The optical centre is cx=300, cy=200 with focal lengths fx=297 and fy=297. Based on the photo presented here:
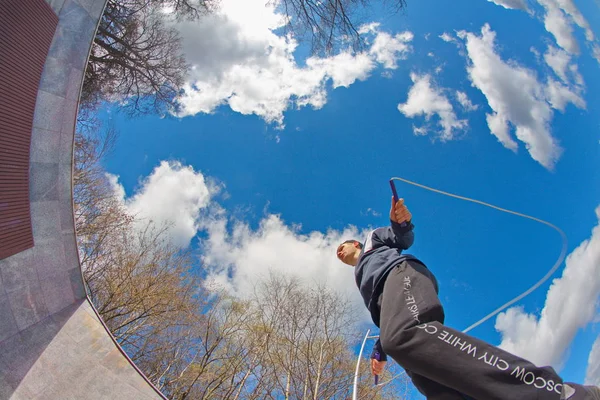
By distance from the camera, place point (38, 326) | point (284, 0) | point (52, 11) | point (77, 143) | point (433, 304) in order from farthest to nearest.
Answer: point (77, 143), point (284, 0), point (52, 11), point (38, 326), point (433, 304)

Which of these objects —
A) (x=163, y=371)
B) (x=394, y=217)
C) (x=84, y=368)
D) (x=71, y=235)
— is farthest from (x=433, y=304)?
(x=163, y=371)

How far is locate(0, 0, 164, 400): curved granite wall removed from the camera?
629 cm

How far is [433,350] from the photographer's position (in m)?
2.45

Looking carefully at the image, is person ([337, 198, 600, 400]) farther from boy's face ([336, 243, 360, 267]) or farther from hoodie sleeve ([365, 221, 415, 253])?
boy's face ([336, 243, 360, 267])

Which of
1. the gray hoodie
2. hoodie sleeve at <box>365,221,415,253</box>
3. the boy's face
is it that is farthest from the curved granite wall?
hoodie sleeve at <box>365,221,415,253</box>

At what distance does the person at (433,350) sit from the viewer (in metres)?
2.25

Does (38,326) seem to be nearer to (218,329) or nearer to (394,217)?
(394,217)

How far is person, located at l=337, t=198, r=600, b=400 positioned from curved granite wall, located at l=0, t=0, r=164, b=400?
23.7 feet

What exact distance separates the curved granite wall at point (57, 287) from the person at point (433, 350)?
7.21 meters

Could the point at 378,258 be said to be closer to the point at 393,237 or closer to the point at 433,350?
the point at 393,237

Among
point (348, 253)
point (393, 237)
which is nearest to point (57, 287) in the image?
point (348, 253)

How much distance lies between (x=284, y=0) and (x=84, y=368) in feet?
36.8

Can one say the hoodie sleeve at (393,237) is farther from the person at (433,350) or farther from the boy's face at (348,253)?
the boy's face at (348,253)

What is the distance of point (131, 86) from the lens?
1228 centimetres
